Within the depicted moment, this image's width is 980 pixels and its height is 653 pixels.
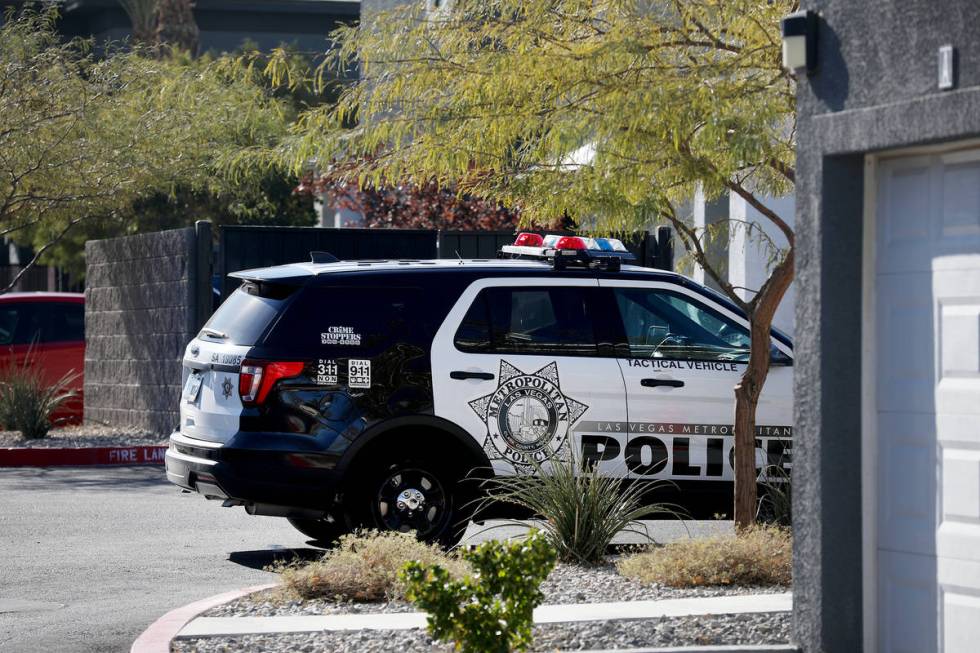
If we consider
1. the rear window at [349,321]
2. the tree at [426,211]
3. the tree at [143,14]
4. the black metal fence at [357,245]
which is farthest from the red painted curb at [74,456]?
the tree at [143,14]

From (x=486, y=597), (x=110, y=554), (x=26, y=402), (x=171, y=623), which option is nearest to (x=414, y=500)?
(x=110, y=554)

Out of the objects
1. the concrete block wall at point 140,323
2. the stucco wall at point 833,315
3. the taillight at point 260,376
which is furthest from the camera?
the concrete block wall at point 140,323

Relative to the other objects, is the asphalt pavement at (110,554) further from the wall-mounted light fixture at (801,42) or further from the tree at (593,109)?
the wall-mounted light fixture at (801,42)

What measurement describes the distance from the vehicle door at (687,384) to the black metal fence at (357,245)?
5217 millimetres

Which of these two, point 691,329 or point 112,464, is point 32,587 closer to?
point 691,329

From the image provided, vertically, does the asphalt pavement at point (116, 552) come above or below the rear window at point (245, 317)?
below

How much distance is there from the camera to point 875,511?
6523 mm

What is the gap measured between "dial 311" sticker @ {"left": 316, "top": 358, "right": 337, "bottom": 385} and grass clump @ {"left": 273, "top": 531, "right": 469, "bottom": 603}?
4.73 ft

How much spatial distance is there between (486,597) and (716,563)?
2.65 meters

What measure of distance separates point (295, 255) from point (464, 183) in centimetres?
558

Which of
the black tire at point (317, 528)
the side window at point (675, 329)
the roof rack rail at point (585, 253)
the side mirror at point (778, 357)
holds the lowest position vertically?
the black tire at point (317, 528)

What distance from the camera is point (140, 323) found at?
17.8 metres

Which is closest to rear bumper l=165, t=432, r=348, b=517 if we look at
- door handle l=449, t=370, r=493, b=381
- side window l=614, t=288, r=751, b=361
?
door handle l=449, t=370, r=493, b=381

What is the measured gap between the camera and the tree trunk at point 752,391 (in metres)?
9.34
